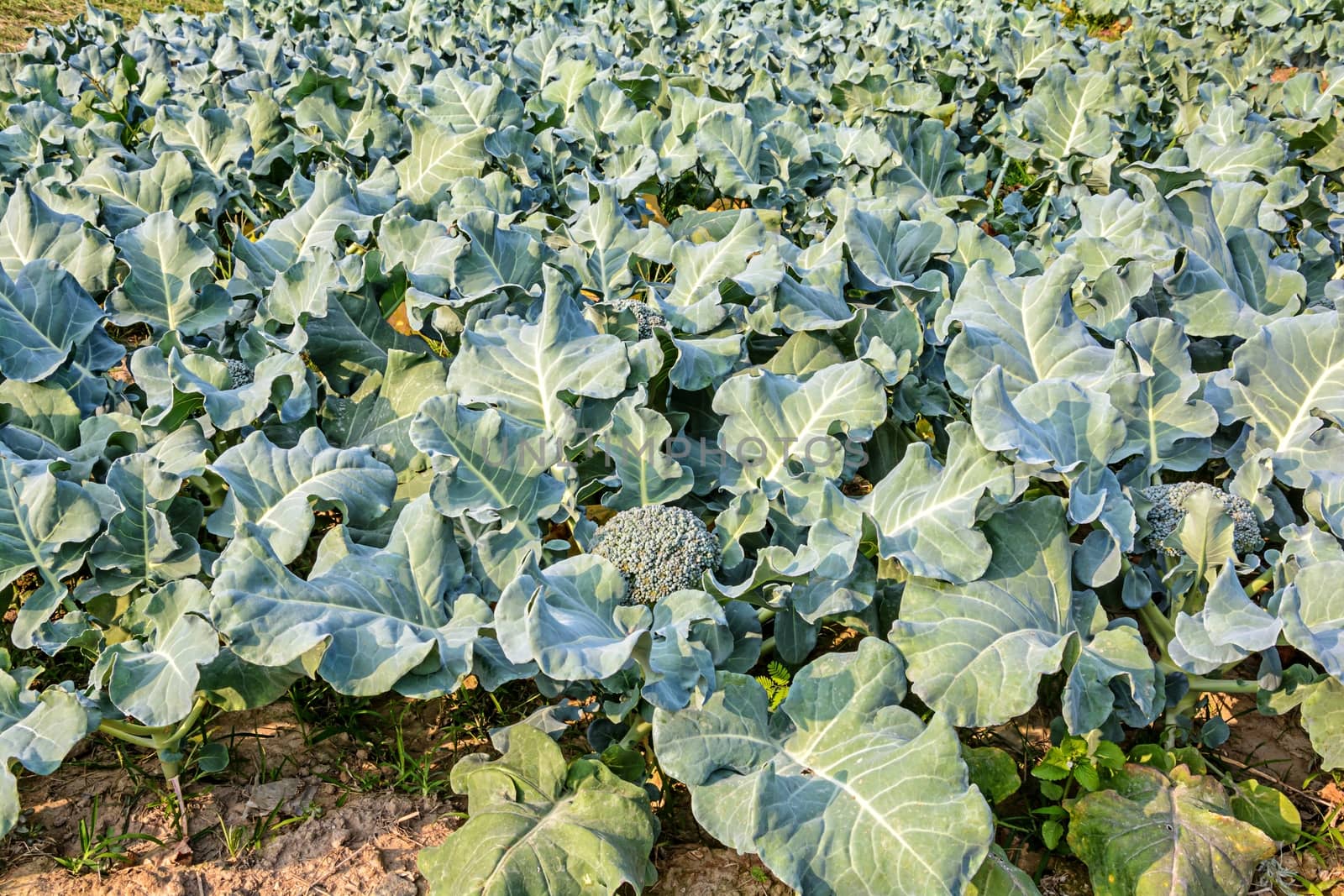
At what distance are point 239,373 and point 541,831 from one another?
1.56 metres

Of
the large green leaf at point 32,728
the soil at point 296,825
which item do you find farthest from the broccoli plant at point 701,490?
the soil at point 296,825

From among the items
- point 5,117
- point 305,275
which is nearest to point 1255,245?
point 305,275

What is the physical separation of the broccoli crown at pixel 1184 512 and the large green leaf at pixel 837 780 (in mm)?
800

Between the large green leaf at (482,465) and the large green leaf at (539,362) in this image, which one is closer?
the large green leaf at (482,465)

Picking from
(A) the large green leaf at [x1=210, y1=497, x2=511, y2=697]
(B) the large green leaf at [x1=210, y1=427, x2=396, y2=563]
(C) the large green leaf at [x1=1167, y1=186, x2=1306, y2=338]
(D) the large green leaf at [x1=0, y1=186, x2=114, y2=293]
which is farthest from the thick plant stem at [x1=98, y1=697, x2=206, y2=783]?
(C) the large green leaf at [x1=1167, y1=186, x2=1306, y2=338]

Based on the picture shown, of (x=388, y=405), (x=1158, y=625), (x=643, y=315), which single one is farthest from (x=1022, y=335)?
(x=388, y=405)

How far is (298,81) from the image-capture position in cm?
422

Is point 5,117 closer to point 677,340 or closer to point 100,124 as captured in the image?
point 100,124

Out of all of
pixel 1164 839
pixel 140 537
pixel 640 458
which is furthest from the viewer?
pixel 640 458

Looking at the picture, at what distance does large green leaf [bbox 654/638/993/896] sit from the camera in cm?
167

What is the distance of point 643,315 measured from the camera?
2736mm

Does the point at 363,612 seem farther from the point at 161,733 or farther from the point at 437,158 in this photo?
the point at 437,158

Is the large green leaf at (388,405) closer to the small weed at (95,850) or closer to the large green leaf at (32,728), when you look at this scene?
the large green leaf at (32,728)

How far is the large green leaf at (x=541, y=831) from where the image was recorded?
5.76ft
